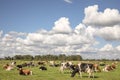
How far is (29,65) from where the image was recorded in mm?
60188

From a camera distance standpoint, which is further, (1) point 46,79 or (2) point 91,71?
(2) point 91,71

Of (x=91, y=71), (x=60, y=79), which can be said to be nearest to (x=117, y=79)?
(x=91, y=71)

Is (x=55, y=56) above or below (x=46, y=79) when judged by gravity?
above

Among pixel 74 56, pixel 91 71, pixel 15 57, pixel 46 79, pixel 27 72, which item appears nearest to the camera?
pixel 46 79

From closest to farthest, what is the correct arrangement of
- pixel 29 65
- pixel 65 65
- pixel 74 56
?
1. pixel 65 65
2. pixel 29 65
3. pixel 74 56

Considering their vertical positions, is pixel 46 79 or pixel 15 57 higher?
pixel 15 57

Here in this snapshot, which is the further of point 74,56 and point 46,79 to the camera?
point 74,56

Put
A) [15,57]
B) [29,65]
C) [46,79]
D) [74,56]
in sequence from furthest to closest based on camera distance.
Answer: [74,56] → [15,57] → [29,65] → [46,79]

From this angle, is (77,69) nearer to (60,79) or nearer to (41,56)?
(60,79)

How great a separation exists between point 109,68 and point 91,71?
14584 mm

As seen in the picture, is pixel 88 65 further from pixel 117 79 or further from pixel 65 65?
pixel 65 65

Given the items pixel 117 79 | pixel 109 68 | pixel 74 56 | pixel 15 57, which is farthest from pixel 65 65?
pixel 74 56

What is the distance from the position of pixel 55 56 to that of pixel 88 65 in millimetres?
150900

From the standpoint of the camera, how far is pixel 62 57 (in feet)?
609
